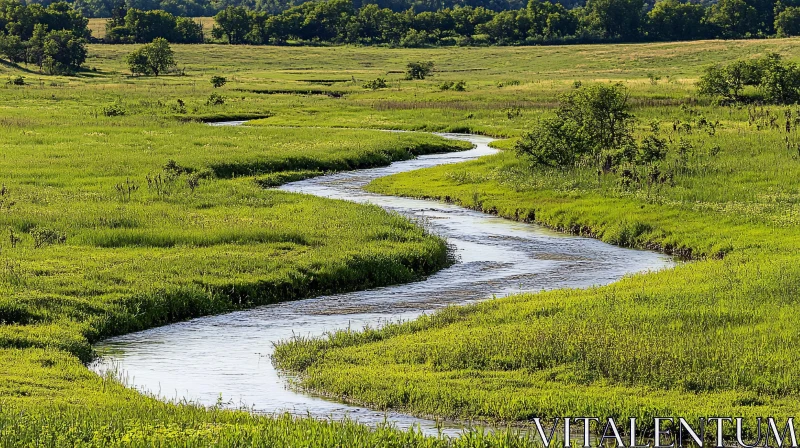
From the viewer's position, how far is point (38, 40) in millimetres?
140625

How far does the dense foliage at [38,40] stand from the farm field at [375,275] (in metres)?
75.6

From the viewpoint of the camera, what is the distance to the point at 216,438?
12.9 metres

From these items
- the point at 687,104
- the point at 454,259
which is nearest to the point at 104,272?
the point at 454,259

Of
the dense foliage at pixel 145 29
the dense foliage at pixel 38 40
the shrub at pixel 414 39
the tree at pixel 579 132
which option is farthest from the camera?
the shrub at pixel 414 39

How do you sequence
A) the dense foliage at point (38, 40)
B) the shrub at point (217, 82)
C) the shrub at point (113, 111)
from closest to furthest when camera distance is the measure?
the shrub at point (113, 111), the shrub at point (217, 82), the dense foliage at point (38, 40)

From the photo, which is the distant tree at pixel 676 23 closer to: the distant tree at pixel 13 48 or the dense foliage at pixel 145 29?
the dense foliage at pixel 145 29

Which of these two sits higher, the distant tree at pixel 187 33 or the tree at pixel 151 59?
the distant tree at pixel 187 33

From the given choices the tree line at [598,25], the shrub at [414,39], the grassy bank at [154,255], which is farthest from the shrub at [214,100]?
the shrub at [414,39]

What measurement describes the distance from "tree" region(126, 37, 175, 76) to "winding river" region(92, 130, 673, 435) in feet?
336

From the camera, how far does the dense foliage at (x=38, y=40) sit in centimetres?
13525

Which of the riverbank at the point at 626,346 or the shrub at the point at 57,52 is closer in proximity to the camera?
the riverbank at the point at 626,346

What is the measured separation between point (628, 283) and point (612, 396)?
9130mm

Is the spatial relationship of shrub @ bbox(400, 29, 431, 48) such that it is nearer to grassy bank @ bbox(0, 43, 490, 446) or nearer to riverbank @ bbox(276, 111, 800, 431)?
grassy bank @ bbox(0, 43, 490, 446)

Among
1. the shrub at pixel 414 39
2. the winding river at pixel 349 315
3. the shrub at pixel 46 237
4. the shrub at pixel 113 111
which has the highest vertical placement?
the shrub at pixel 414 39
